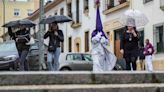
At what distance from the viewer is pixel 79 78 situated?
911 cm

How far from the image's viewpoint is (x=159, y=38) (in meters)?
29.3

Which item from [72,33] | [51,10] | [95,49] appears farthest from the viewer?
[51,10]

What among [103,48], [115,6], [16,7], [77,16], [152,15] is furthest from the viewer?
[16,7]

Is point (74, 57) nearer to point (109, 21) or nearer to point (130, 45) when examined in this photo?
point (130, 45)

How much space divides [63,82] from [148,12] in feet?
73.1

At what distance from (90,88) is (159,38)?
20878 mm

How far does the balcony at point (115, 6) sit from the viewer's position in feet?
110

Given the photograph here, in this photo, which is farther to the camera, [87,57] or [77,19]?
[77,19]

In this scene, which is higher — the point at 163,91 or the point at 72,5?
the point at 72,5

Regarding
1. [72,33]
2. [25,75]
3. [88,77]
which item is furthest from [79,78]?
[72,33]

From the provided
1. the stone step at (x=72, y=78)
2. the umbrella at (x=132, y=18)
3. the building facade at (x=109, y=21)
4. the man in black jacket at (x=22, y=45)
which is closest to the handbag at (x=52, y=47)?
the man in black jacket at (x=22, y=45)

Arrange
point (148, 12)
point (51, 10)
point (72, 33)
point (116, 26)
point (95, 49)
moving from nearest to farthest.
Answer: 1. point (95, 49)
2. point (148, 12)
3. point (116, 26)
4. point (72, 33)
5. point (51, 10)

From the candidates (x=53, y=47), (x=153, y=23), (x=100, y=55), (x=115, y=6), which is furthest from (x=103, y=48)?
(x=115, y=6)

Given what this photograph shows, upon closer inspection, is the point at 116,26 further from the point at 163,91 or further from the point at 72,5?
the point at 163,91
